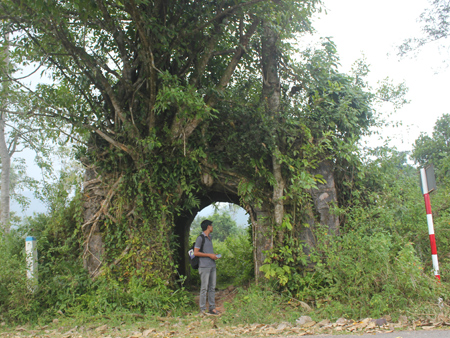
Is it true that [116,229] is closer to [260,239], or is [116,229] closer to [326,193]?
[260,239]

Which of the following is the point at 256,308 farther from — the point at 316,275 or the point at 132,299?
the point at 132,299

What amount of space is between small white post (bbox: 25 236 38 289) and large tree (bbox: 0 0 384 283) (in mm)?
980

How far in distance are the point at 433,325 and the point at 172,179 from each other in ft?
17.3

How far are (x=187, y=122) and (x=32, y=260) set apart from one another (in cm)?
423

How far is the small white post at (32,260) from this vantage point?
6.60m

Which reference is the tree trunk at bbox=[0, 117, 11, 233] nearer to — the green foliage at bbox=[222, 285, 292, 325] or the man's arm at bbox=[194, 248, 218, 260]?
the man's arm at bbox=[194, 248, 218, 260]

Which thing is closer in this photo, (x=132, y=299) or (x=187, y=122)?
(x=132, y=299)

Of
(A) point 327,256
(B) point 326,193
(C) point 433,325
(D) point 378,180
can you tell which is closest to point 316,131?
(B) point 326,193

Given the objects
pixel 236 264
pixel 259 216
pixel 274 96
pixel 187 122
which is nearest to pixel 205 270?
pixel 259 216

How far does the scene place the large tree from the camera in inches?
261

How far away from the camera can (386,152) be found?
7.69m

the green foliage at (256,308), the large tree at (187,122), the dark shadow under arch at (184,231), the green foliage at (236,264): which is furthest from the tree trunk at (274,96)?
the green foliage at (236,264)

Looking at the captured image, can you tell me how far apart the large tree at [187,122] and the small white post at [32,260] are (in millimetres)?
980

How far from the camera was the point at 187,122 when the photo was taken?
266 inches
